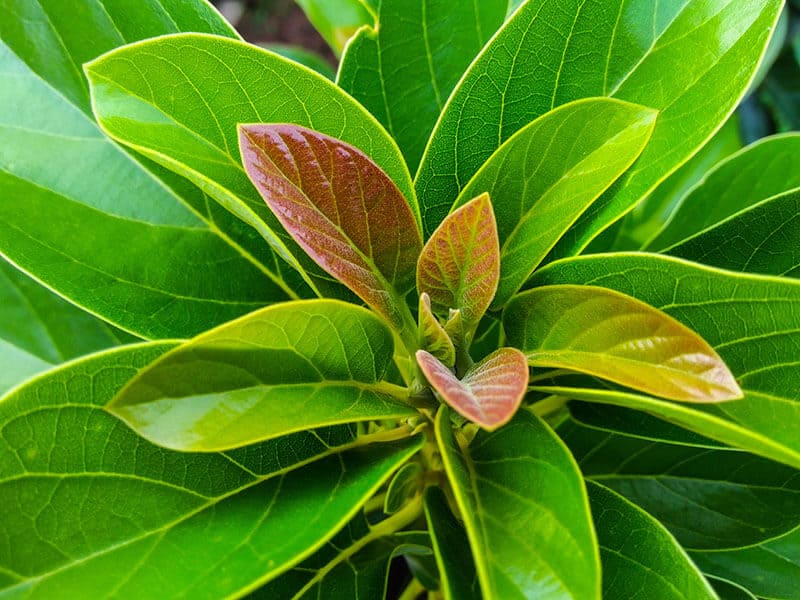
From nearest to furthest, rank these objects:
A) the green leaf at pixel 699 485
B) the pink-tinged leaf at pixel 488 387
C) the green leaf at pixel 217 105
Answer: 1. the pink-tinged leaf at pixel 488 387
2. the green leaf at pixel 217 105
3. the green leaf at pixel 699 485

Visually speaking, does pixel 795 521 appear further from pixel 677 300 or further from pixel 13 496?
pixel 13 496

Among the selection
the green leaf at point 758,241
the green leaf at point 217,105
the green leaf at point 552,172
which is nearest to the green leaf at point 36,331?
the green leaf at point 217,105

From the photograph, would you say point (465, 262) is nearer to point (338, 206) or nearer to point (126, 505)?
point (338, 206)

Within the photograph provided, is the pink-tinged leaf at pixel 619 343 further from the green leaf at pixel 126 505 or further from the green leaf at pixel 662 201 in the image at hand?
the green leaf at pixel 662 201

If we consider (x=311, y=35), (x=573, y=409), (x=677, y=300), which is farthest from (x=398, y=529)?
(x=311, y=35)

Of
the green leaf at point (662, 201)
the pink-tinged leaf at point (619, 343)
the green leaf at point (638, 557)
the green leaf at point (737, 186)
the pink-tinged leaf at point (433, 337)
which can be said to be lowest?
the green leaf at point (662, 201)

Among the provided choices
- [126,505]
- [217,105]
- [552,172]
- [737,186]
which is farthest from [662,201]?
[126,505]
